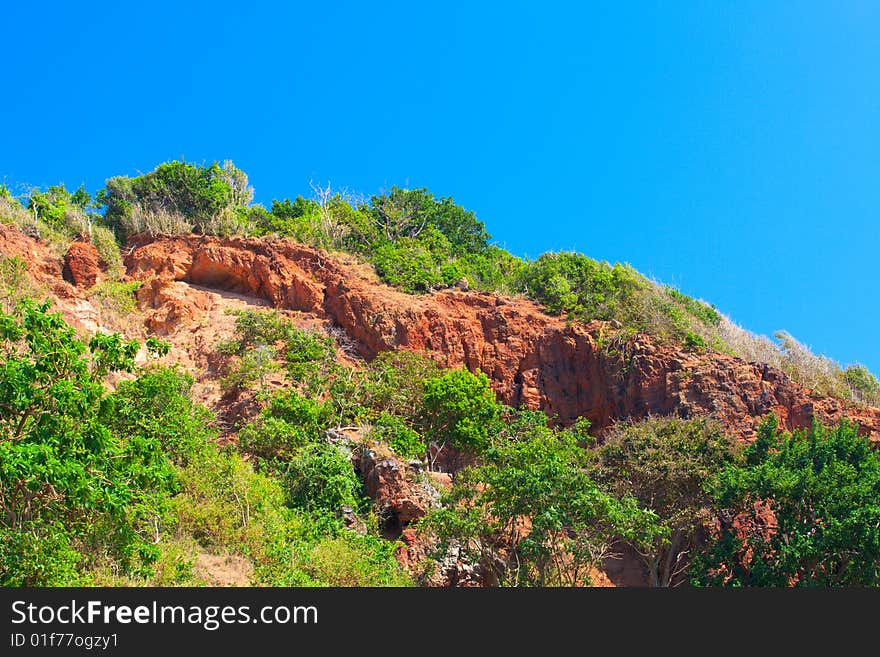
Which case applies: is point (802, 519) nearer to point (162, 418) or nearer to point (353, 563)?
point (353, 563)

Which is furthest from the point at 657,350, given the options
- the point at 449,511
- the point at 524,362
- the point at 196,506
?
the point at 196,506

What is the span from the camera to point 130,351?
38.1ft

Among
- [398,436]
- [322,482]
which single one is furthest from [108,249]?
[322,482]

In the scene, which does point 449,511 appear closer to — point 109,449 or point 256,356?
point 109,449

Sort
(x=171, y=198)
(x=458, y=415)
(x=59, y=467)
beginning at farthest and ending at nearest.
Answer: (x=171, y=198), (x=458, y=415), (x=59, y=467)

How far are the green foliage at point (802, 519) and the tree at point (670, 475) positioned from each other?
A: 71cm

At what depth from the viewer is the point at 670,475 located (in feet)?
61.4

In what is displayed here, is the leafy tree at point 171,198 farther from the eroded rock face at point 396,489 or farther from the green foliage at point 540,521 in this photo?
the green foliage at point 540,521

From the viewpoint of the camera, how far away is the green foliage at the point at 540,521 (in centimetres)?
1527

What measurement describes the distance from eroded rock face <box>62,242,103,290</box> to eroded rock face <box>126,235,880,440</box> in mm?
1323

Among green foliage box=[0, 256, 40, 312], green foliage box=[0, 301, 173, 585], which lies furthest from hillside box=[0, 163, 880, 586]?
green foliage box=[0, 256, 40, 312]

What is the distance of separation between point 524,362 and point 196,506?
13251 millimetres

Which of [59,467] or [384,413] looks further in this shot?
[384,413]

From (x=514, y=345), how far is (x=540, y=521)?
1136cm
